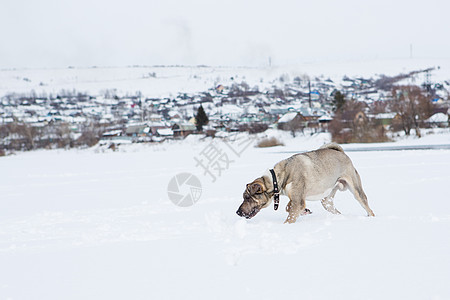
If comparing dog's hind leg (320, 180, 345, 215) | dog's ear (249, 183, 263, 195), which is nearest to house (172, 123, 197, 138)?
dog's hind leg (320, 180, 345, 215)

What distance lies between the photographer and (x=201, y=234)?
5055 millimetres

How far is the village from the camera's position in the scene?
57.2 m

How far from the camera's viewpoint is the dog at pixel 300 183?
5.32 metres

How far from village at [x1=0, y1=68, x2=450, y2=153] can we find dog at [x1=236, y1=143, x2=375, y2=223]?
3721cm

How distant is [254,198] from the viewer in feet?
17.7

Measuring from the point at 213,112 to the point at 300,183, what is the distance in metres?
95.1

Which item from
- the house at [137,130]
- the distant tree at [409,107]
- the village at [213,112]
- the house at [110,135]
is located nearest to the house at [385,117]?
the village at [213,112]

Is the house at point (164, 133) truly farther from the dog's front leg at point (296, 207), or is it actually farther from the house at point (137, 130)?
the dog's front leg at point (296, 207)

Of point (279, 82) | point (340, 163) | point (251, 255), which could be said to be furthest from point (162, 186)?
point (279, 82)

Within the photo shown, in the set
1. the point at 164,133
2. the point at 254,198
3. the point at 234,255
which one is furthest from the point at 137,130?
the point at 234,255

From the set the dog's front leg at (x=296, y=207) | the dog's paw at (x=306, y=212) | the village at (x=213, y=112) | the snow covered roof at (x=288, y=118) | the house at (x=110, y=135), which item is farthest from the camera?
the house at (x=110, y=135)

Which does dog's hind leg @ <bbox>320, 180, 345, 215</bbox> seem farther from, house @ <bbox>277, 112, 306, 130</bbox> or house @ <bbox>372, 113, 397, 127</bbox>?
house @ <bbox>277, 112, 306, 130</bbox>

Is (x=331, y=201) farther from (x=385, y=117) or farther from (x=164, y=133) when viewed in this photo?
(x=164, y=133)

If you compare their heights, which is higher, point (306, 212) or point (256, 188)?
point (256, 188)
